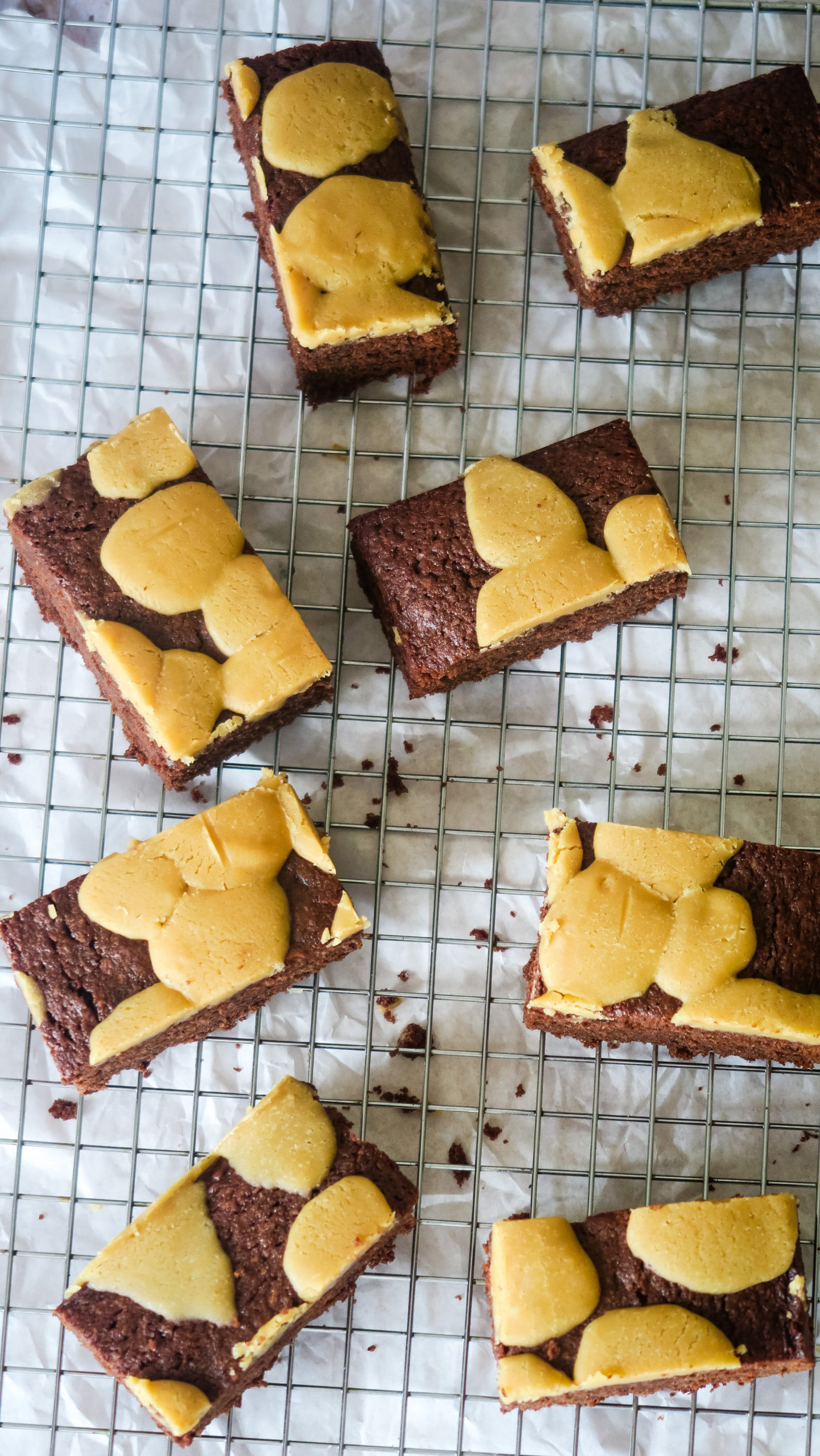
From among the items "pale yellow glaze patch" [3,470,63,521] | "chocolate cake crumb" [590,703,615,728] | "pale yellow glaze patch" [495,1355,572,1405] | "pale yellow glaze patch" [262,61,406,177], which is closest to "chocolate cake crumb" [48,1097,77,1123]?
"pale yellow glaze patch" [495,1355,572,1405]

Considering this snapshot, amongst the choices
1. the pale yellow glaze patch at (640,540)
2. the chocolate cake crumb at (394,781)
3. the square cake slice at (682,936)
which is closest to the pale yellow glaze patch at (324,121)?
the pale yellow glaze patch at (640,540)

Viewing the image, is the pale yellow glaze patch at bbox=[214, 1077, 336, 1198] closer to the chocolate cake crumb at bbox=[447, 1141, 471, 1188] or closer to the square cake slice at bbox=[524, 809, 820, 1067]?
the chocolate cake crumb at bbox=[447, 1141, 471, 1188]

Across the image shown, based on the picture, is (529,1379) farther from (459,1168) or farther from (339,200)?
(339,200)

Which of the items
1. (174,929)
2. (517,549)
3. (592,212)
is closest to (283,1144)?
(174,929)

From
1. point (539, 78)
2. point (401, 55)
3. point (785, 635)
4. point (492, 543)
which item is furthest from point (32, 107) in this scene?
point (785, 635)

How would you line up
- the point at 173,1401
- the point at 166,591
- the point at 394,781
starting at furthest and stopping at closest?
the point at 394,781
the point at 166,591
the point at 173,1401

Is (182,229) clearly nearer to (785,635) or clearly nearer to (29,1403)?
(785,635)

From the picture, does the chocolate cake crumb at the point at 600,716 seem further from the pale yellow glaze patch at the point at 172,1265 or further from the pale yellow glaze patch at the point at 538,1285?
the pale yellow glaze patch at the point at 172,1265
